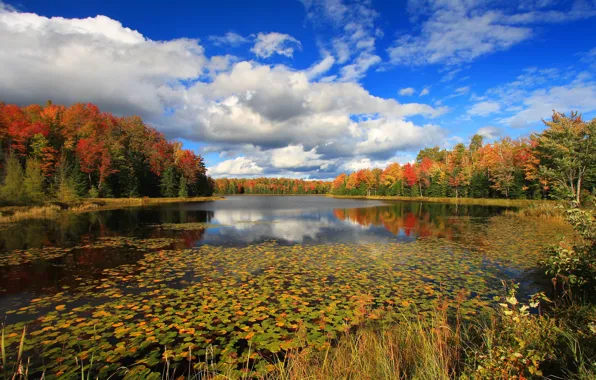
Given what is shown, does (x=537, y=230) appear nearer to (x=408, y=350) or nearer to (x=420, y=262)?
(x=420, y=262)

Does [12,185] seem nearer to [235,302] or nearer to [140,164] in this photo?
[235,302]

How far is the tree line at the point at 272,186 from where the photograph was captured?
166m

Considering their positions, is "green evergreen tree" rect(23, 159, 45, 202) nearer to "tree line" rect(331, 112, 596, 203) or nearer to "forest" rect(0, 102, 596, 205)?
"forest" rect(0, 102, 596, 205)

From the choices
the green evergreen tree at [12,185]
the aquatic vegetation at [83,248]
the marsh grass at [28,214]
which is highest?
the green evergreen tree at [12,185]

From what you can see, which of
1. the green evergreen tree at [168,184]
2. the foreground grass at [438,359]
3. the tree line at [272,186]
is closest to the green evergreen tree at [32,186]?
the foreground grass at [438,359]

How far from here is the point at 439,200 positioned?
212ft

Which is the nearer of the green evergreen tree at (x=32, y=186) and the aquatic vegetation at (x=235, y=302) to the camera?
the aquatic vegetation at (x=235, y=302)

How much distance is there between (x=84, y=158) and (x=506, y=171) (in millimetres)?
78690

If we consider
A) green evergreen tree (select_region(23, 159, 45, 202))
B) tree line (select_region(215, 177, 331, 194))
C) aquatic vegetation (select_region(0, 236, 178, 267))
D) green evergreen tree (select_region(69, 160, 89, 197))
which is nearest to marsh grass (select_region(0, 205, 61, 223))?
green evergreen tree (select_region(23, 159, 45, 202))

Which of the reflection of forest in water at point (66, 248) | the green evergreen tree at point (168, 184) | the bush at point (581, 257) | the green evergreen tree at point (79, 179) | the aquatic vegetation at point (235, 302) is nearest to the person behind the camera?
the aquatic vegetation at point (235, 302)

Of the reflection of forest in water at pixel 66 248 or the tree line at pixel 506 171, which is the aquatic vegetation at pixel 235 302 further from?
the tree line at pixel 506 171

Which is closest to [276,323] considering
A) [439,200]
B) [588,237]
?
[588,237]

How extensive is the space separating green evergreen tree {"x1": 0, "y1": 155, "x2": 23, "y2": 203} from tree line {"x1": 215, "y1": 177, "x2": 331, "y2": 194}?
134m

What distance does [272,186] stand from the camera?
17975 cm
